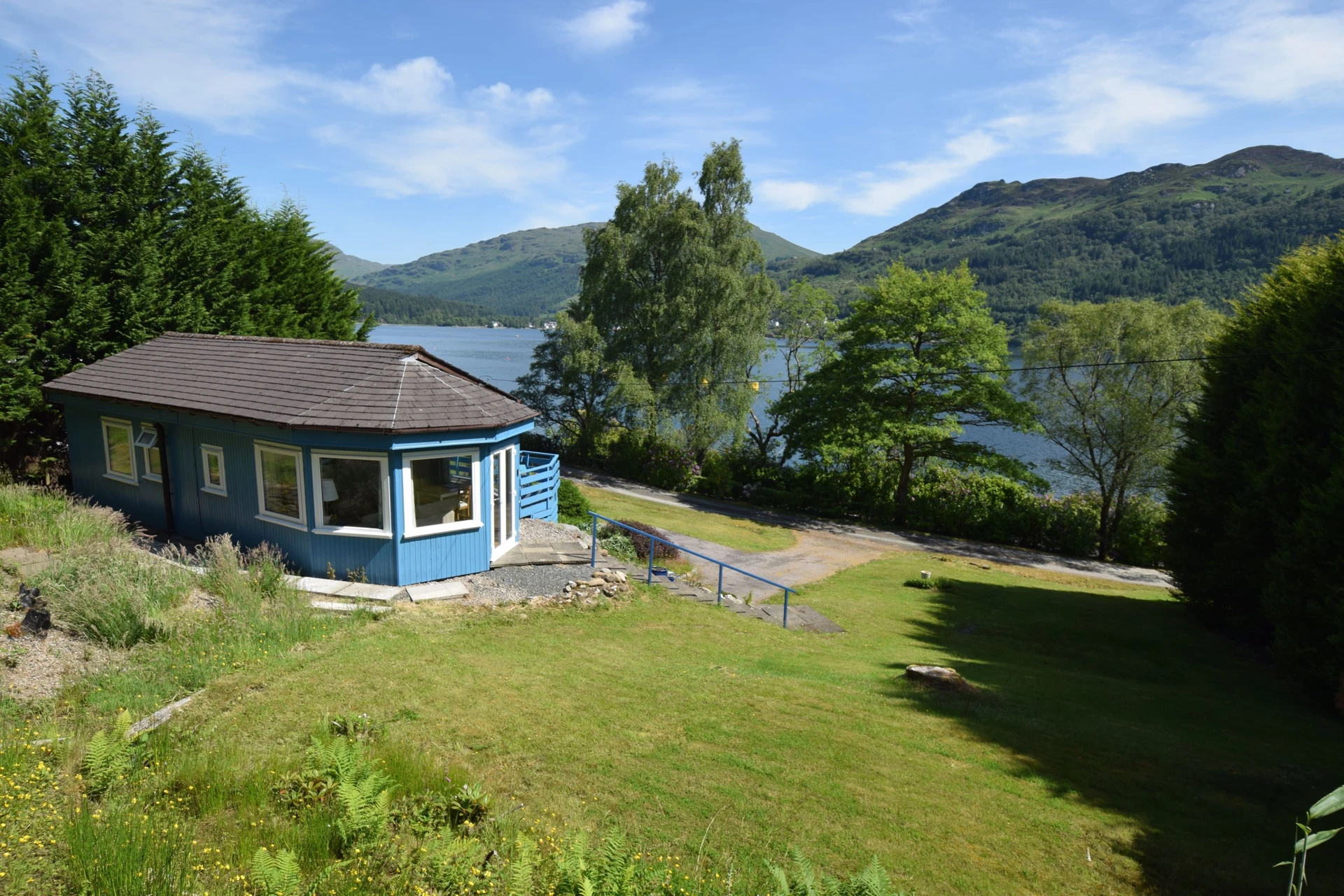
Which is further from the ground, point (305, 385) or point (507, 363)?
point (305, 385)

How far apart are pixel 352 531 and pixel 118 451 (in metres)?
7.71

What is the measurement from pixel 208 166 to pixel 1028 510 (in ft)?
102

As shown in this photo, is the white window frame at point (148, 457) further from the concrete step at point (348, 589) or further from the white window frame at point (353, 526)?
the concrete step at point (348, 589)

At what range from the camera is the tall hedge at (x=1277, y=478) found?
1196 cm

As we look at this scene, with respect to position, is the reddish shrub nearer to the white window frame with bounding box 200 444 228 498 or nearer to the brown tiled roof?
the brown tiled roof

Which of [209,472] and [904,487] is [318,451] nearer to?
[209,472]

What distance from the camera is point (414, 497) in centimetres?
1311

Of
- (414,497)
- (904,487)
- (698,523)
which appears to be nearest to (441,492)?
(414,497)

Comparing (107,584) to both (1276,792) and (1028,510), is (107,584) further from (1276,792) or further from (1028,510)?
(1028,510)

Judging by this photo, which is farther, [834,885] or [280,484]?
[280,484]

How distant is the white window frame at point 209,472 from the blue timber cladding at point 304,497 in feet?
0.16

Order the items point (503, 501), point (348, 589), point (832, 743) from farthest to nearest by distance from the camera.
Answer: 1. point (503, 501)
2. point (348, 589)
3. point (832, 743)

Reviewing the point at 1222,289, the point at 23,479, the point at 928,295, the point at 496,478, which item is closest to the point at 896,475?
the point at 928,295

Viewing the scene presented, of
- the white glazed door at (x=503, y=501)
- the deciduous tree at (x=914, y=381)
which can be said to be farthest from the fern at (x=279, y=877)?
the deciduous tree at (x=914, y=381)
